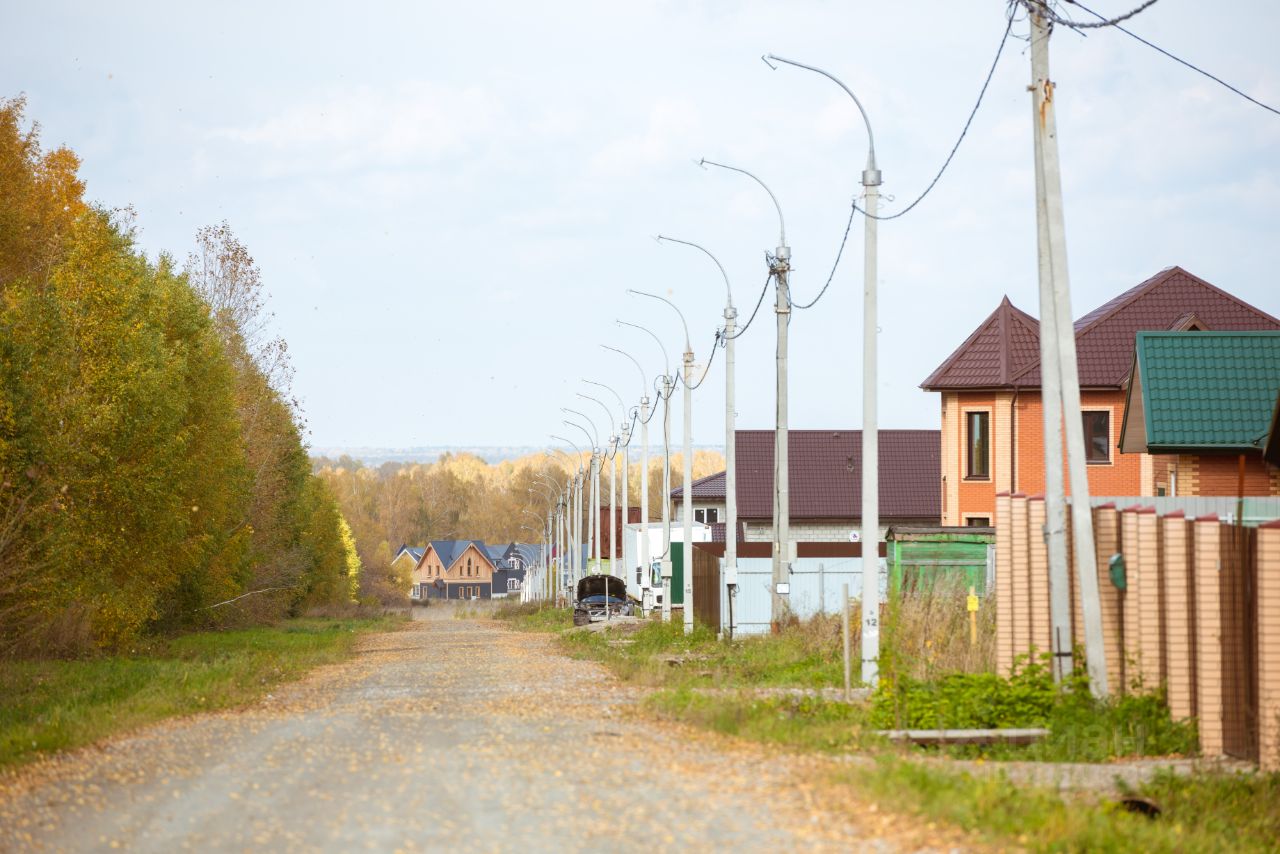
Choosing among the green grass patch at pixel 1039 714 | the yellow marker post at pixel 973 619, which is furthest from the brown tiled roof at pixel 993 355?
the green grass patch at pixel 1039 714

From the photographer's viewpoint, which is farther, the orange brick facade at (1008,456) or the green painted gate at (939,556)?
the orange brick facade at (1008,456)

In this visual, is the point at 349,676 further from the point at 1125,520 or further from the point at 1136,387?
the point at 1136,387

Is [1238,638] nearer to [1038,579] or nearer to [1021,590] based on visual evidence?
[1038,579]

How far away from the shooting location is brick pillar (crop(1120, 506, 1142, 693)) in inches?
551

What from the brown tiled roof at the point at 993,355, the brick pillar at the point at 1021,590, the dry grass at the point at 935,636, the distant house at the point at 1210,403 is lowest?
the dry grass at the point at 935,636

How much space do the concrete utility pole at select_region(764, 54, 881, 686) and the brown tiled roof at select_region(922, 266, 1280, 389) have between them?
27466 mm

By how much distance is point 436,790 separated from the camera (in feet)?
34.8

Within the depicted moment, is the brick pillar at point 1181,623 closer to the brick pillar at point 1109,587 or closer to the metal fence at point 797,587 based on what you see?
the brick pillar at point 1109,587

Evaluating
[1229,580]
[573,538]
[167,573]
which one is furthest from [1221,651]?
[573,538]

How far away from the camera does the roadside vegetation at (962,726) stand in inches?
368

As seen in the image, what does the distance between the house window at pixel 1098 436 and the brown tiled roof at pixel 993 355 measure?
8.43 feet

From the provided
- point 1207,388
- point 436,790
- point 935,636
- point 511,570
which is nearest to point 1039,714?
point 935,636

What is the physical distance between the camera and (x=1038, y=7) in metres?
15.0

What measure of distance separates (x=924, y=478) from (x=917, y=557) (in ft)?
138
